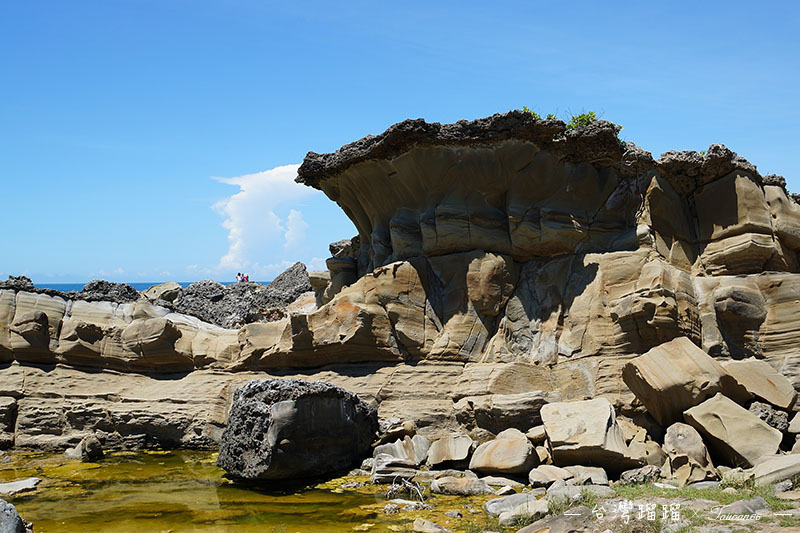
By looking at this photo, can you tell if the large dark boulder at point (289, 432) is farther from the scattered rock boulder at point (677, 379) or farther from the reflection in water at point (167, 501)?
the scattered rock boulder at point (677, 379)

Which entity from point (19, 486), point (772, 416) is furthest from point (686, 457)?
point (19, 486)

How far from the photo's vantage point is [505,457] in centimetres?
1034

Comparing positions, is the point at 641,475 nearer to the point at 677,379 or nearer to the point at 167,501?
the point at 677,379

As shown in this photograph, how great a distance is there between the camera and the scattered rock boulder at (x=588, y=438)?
9.76 m

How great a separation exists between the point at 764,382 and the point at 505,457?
4.01 m

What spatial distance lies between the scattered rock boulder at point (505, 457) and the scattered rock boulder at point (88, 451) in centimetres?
671

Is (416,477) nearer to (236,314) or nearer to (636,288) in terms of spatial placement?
(636,288)

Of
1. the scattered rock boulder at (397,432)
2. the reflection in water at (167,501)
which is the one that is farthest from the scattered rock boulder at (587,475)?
the scattered rock boulder at (397,432)

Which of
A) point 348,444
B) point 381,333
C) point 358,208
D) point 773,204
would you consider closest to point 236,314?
point 358,208

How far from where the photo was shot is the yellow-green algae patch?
873 centimetres

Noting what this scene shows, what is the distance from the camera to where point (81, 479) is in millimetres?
11297

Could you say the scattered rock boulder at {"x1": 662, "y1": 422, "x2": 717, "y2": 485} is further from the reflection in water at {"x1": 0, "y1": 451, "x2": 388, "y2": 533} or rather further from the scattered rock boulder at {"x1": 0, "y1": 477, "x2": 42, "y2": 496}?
the scattered rock boulder at {"x1": 0, "y1": 477, "x2": 42, "y2": 496}

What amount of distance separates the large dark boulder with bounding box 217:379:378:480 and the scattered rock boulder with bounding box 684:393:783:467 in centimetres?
517

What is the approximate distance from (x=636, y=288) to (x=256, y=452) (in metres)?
6.81
